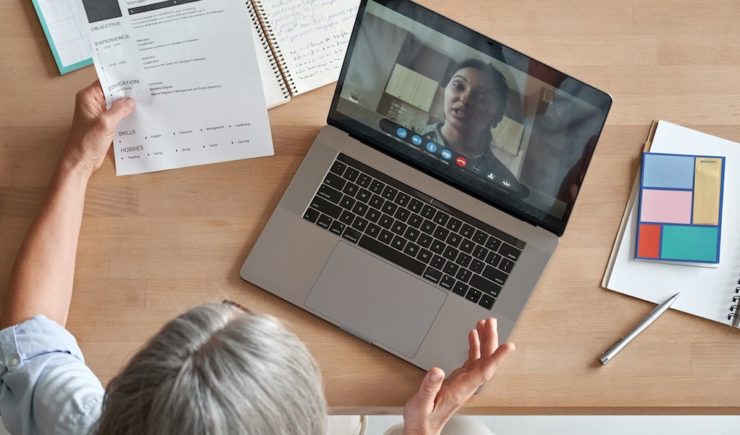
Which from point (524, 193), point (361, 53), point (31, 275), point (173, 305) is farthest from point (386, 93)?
point (31, 275)

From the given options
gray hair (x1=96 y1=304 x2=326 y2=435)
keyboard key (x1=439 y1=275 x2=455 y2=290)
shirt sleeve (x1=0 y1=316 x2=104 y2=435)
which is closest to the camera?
gray hair (x1=96 y1=304 x2=326 y2=435)

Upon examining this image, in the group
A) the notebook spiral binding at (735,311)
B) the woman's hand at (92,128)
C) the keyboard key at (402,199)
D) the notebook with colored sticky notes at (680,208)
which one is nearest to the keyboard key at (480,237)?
the keyboard key at (402,199)

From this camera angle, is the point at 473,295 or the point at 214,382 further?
the point at 473,295

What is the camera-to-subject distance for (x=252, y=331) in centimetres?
66

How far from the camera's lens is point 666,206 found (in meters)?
1.03

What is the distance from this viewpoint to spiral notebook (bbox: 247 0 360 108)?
108 cm

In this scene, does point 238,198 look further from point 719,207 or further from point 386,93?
point 719,207

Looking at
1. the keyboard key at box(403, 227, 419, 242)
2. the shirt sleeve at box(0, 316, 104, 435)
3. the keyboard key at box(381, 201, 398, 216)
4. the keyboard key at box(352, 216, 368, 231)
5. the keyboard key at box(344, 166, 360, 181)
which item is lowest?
the shirt sleeve at box(0, 316, 104, 435)

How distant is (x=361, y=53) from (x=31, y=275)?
1.66 feet

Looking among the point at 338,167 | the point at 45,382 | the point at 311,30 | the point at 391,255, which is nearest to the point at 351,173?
the point at 338,167

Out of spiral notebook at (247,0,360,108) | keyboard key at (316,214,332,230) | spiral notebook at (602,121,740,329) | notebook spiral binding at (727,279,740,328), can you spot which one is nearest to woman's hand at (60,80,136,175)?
spiral notebook at (247,0,360,108)

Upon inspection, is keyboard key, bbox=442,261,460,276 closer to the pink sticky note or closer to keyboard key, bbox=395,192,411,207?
keyboard key, bbox=395,192,411,207

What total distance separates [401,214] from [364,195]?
6 cm

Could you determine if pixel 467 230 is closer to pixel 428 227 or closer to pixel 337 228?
pixel 428 227
